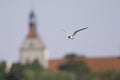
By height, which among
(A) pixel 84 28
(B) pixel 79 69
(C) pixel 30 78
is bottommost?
(A) pixel 84 28

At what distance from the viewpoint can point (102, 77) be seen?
425 feet

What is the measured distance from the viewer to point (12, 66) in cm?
3431

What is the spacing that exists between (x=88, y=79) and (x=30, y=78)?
3034 cm

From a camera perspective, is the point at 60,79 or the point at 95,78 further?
the point at 95,78

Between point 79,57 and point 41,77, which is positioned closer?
point 41,77

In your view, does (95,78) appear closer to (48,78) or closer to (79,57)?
(48,78)

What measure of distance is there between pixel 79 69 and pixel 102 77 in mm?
23714

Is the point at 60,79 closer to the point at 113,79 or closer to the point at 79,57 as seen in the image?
the point at 113,79

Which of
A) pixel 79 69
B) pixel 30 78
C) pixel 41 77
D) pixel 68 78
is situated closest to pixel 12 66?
pixel 30 78

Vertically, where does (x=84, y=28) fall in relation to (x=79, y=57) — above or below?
below

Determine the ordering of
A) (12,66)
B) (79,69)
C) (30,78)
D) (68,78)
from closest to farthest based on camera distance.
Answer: (12,66) → (30,78) → (68,78) → (79,69)

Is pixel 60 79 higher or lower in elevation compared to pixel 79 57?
lower

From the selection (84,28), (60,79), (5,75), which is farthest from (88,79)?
(84,28)

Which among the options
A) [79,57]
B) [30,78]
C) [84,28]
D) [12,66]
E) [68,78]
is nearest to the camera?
[84,28]
